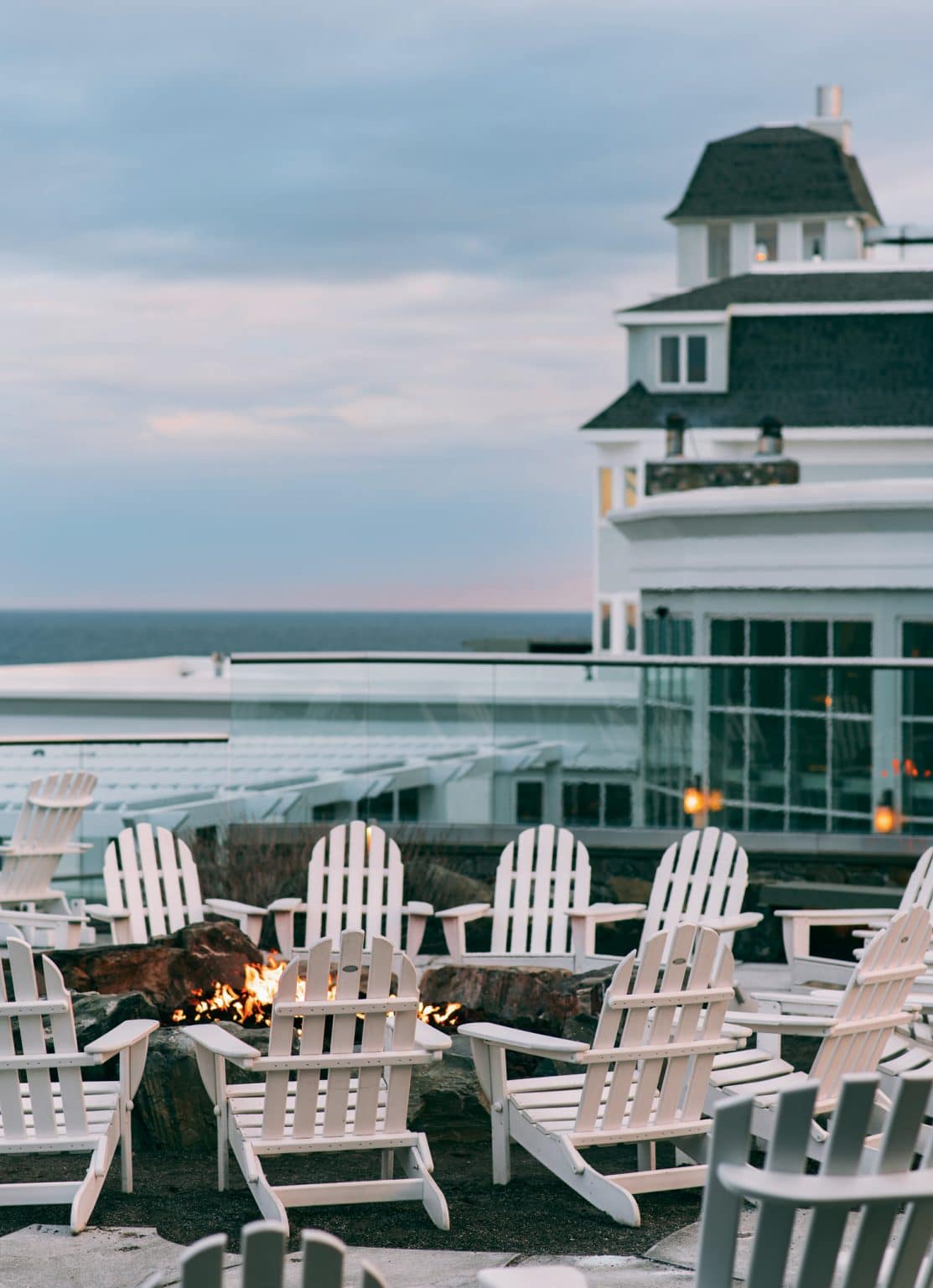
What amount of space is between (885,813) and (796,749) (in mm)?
666

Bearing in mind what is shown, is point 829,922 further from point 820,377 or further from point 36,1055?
point 820,377

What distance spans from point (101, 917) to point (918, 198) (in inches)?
1724

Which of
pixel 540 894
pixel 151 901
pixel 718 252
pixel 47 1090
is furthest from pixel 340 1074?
pixel 718 252

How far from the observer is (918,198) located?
4725 cm

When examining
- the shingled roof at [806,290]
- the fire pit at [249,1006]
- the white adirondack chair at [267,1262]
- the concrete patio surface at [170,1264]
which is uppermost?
the shingled roof at [806,290]

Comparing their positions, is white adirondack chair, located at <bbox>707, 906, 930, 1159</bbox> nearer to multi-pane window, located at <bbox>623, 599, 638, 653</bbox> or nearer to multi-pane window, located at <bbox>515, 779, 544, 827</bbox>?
multi-pane window, located at <bbox>515, 779, 544, 827</bbox>

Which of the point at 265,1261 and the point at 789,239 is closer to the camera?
the point at 265,1261

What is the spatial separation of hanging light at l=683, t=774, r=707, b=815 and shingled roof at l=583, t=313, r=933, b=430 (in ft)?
73.9

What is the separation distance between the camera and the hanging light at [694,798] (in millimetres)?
10484

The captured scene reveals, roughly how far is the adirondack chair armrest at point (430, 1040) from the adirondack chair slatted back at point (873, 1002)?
116cm

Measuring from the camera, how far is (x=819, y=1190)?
2.55m

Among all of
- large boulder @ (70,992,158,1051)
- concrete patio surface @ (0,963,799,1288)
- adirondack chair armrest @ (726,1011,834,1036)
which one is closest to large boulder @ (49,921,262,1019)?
large boulder @ (70,992,158,1051)

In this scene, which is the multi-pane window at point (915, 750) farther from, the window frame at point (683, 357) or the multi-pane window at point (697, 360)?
the multi-pane window at point (697, 360)

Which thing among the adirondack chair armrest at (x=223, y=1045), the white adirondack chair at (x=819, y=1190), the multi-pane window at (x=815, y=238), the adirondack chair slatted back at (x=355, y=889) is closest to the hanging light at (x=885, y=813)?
the adirondack chair slatted back at (x=355, y=889)
